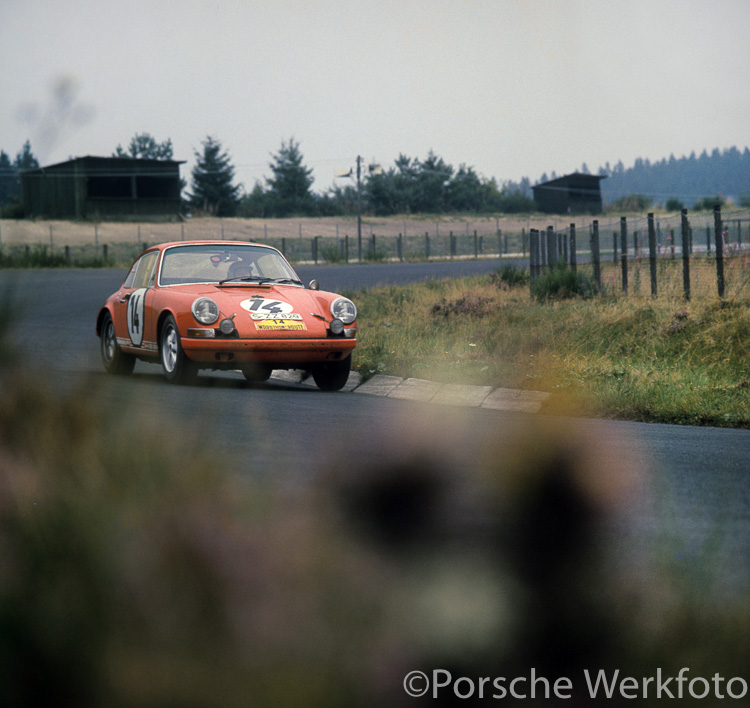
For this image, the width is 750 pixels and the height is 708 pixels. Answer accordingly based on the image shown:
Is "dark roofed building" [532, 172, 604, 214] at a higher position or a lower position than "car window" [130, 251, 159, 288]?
higher

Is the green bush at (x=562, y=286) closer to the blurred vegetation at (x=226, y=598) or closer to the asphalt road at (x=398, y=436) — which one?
the asphalt road at (x=398, y=436)

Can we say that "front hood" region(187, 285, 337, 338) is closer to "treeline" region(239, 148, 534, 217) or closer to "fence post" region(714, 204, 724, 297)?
"fence post" region(714, 204, 724, 297)

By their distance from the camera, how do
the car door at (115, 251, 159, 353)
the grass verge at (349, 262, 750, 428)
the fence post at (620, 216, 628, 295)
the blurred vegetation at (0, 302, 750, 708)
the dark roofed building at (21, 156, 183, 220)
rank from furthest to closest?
the dark roofed building at (21, 156, 183, 220) → the fence post at (620, 216, 628, 295) → the car door at (115, 251, 159, 353) → the grass verge at (349, 262, 750, 428) → the blurred vegetation at (0, 302, 750, 708)

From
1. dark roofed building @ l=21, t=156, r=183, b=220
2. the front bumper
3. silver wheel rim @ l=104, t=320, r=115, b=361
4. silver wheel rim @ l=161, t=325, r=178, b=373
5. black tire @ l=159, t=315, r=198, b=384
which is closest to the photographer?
the front bumper

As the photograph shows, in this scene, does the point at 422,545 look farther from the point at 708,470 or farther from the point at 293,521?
the point at 708,470

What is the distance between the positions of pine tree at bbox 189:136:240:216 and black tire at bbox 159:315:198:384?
89.8 metres

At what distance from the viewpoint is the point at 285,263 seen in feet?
38.4

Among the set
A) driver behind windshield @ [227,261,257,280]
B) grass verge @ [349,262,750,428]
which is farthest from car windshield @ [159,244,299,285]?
grass verge @ [349,262,750,428]

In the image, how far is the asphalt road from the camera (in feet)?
10.3

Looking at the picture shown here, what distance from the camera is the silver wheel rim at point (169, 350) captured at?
10469 mm

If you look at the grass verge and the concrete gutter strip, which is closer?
the grass verge

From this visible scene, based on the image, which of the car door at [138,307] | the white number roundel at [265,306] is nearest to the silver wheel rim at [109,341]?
the car door at [138,307]

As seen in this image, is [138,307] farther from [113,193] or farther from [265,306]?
[113,193]

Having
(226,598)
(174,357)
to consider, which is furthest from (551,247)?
(226,598)
